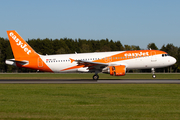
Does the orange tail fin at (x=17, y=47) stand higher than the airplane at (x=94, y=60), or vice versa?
the orange tail fin at (x=17, y=47)

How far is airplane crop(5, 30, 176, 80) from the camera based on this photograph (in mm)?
35500

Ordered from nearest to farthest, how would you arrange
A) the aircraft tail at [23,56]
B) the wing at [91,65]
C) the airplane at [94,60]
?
the wing at [91,65]
the airplane at [94,60]
the aircraft tail at [23,56]

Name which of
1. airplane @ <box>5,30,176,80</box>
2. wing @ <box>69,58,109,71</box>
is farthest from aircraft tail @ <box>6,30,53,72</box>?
wing @ <box>69,58,109,71</box>

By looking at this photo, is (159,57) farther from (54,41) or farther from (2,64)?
(54,41)

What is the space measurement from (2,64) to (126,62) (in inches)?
3135

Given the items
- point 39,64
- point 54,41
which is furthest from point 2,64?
point 39,64

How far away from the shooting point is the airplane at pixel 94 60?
1398 inches

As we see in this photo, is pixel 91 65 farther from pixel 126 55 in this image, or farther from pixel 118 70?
pixel 126 55

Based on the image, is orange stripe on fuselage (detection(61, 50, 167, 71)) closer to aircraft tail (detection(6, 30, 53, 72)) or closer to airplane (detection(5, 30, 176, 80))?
airplane (detection(5, 30, 176, 80))

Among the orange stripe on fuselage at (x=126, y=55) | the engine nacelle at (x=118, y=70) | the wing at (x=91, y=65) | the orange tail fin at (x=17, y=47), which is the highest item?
the orange tail fin at (x=17, y=47)

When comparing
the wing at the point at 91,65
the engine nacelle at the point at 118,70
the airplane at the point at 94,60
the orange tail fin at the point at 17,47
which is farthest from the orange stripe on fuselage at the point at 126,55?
the orange tail fin at the point at 17,47

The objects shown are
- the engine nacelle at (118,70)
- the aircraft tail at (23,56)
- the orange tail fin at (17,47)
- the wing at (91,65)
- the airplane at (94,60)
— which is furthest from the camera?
the orange tail fin at (17,47)

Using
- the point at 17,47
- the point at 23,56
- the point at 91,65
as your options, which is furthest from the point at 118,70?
the point at 17,47

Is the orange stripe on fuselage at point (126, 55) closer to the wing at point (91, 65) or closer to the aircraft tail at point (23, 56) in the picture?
the wing at point (91, 65)
